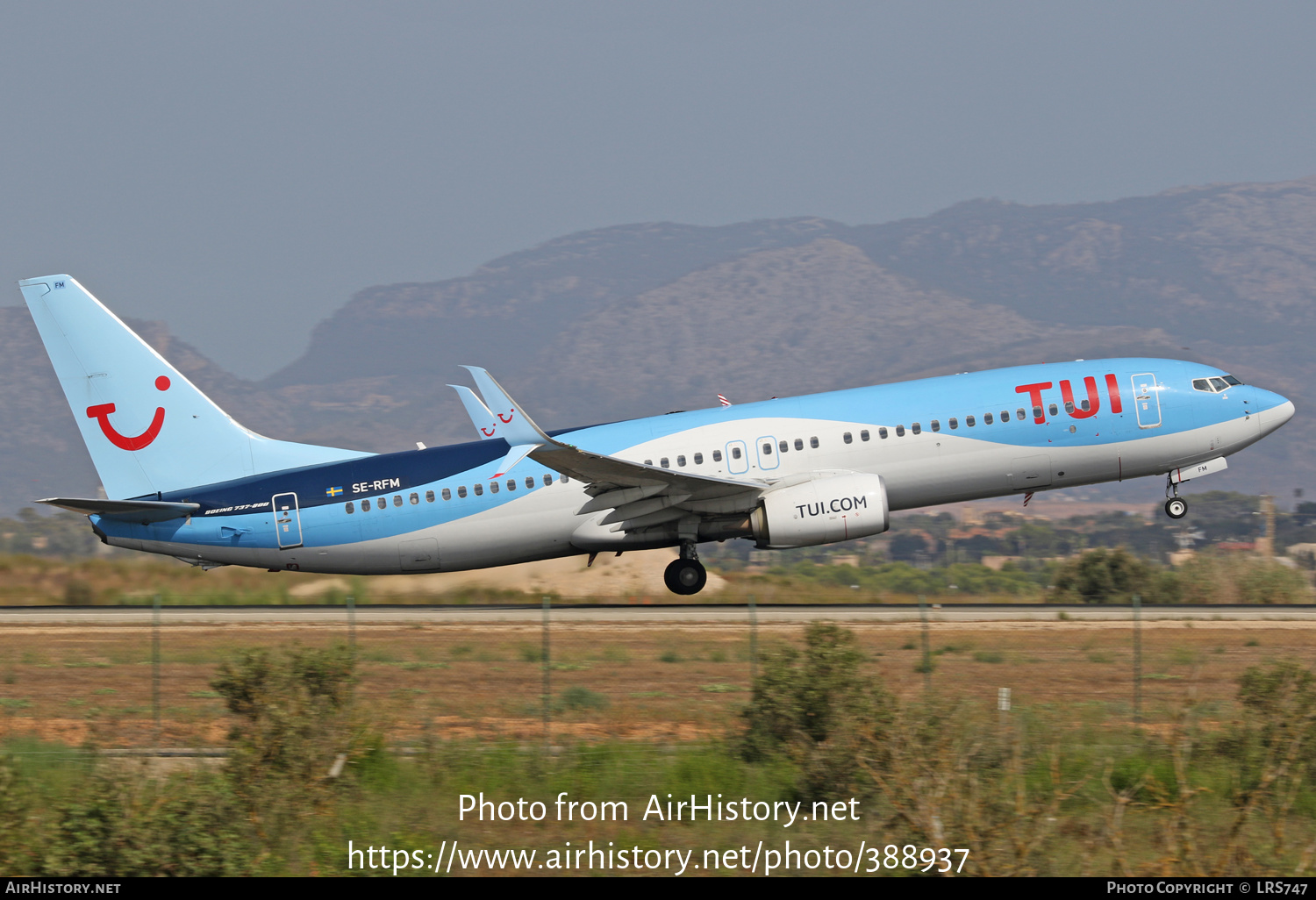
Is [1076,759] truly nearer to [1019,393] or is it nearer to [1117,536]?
[1019,393]

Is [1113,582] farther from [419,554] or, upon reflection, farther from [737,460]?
[419,554]

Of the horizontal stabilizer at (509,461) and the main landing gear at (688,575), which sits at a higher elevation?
the horizontal stabilizer at (509,461)

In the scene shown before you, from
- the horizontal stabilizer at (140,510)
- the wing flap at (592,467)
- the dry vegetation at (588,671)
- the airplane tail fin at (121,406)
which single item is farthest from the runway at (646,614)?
the airplane tail fin at (121,406)

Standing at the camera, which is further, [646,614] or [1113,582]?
[1113,582]

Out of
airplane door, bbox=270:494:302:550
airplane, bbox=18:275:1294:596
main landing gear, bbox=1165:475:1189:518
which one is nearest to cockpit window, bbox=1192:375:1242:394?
airplane, bbox=18:275:1294:596

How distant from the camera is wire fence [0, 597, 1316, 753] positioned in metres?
16.4

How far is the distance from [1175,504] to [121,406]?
2301 centimetres

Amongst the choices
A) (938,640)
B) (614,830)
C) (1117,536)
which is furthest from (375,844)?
(1117,536)

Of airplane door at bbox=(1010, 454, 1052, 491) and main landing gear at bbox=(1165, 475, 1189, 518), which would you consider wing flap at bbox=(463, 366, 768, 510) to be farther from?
main landing gear at bbox=(1165, 475, 1189, 518)

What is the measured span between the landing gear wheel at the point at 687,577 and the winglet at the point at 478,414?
5.16 metres

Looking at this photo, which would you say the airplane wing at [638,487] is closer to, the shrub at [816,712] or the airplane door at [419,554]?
the airplane door at [419,554]

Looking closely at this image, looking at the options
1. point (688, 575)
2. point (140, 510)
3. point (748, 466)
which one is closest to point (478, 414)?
point (688, 575)

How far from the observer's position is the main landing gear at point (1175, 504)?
91.7 feet

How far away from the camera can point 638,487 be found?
26.8 meters
